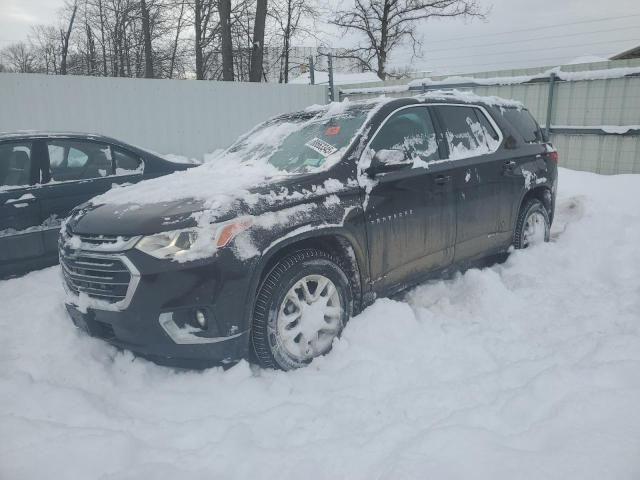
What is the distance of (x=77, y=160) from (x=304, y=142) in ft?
8.91

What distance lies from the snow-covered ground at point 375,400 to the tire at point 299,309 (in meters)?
0.11

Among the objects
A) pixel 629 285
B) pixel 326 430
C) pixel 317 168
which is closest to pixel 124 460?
pixel 326 430

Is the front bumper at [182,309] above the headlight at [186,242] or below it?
below

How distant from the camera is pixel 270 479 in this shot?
2.09 metres

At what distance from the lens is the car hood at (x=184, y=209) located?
8.64ft

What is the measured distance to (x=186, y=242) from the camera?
2.60 m

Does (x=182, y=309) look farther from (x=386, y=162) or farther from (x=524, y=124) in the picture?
(x=524, y=124)

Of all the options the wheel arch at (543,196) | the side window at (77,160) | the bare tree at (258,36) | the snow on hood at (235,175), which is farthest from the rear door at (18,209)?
the bare tree at (258,36)

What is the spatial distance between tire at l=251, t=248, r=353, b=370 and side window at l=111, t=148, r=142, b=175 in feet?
→ 10.0

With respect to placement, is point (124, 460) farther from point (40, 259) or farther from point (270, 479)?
point (40, 259)

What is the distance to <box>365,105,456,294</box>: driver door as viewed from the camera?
3.33 m

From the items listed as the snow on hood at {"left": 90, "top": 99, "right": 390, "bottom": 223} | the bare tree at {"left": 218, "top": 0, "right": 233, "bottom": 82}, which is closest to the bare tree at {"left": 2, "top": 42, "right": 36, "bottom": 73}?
the bare tree at {"left": 218, "top": 0, "right": 233, "bottom": 82}

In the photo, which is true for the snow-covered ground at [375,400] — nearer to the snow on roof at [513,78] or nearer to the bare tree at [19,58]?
the snow on roof at [513,78]

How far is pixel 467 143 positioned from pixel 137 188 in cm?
281
